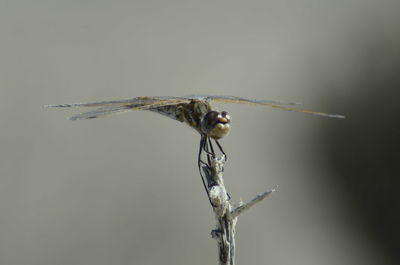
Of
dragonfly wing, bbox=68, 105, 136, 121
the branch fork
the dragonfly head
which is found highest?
dragonfly wing, bbox=68, 105, 136, 121

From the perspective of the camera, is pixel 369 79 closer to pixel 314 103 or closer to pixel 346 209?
pixel 314 103

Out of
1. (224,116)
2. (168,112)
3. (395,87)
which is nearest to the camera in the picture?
(224,116)

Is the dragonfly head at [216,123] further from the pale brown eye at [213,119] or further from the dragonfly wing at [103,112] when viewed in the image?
the dragonfly wing at [103,112]

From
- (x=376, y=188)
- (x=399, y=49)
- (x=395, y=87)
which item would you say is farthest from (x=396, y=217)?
(x=399, y=49)

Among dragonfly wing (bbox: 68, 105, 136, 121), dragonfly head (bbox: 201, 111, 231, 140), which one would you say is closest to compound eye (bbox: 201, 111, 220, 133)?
dragonfly head (bbox: 201, 111, 231, 140)

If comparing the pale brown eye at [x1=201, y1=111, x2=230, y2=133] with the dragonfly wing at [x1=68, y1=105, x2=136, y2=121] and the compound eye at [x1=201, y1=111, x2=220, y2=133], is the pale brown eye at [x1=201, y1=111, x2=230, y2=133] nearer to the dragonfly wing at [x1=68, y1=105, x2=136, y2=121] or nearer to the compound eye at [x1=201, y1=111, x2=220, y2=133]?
the compound eye at [x1=201, y1=111, x2=220, y2=133]

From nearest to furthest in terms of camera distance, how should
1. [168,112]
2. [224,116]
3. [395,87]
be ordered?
[224,116] < [168,112] < [395,87]

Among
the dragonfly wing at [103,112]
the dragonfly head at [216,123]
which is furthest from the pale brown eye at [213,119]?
the dragonfly wing at [103,112]
